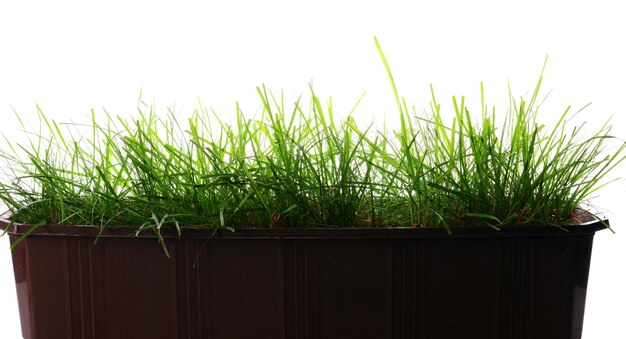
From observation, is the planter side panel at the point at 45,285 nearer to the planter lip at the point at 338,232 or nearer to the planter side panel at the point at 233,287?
the planter lip at the point at 338,232

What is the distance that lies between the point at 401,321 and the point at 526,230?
0.25 m

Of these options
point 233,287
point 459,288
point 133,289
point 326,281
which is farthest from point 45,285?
point 459,288

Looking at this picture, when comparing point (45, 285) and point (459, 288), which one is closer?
point (459, 288)

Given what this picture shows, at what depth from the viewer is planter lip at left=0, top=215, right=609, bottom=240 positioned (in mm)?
1452

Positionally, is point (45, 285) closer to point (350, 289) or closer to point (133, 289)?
point (133, 289)

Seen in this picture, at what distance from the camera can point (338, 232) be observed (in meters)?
1.45

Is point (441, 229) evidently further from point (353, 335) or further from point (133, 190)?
point (133, 190)

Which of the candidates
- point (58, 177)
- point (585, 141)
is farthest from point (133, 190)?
point (585, 141)

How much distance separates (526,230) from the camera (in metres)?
1.49

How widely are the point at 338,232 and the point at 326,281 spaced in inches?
3.6

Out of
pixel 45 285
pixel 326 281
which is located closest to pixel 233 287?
pixel 326 281

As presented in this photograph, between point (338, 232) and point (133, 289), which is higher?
point (338, 232)

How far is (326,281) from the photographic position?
1.48 meters

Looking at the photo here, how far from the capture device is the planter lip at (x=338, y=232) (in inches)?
57.2
